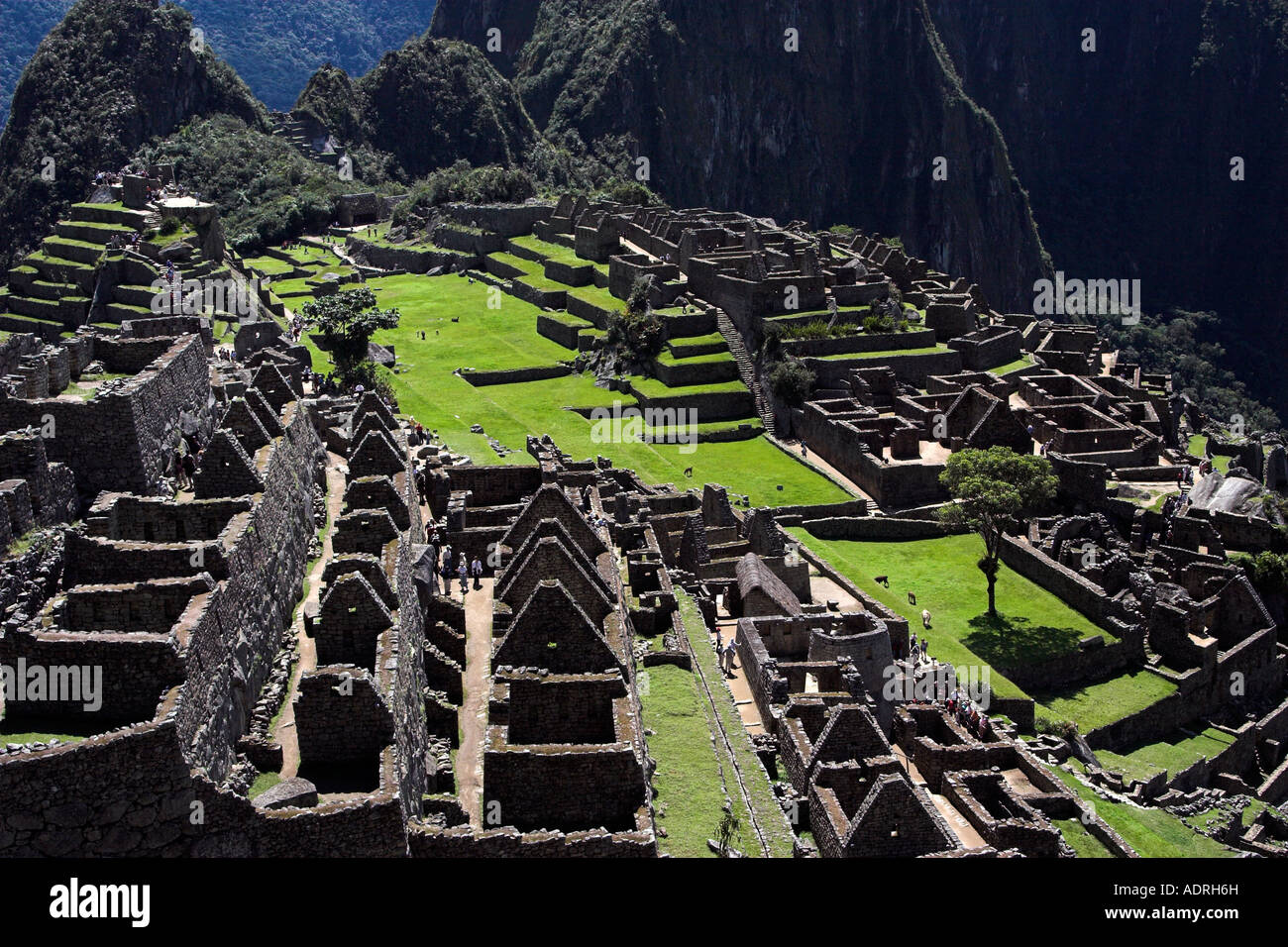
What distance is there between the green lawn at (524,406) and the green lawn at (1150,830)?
19845 mm

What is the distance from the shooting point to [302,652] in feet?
71.5

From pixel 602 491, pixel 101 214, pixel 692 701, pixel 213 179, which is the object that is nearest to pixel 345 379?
pixel 602 491

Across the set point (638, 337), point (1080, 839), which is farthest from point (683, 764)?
point (638, 337)

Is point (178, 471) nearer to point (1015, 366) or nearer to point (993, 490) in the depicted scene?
point (993, 490)

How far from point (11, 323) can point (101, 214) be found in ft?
35.9

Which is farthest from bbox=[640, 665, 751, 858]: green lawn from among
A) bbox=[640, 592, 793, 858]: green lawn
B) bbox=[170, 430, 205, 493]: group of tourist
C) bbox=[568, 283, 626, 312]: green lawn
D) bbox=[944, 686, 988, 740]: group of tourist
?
bbox=[568, 283, 626, 312]: green lawn

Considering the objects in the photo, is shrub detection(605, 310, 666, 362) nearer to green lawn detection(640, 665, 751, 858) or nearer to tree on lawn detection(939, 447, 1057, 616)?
tree on lawn detection(939, 447, 1057, 616)

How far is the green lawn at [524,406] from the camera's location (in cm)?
5519

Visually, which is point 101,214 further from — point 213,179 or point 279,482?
point 279,482

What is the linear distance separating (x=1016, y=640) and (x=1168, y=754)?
5433 millimetres

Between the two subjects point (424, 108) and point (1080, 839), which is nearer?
point (1080, 839)

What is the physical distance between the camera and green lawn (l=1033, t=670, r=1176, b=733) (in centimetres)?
4125

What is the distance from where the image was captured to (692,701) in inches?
1074

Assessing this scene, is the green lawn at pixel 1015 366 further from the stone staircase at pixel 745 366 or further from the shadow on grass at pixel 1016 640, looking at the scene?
the shadow on grass at pixel 1016 640
